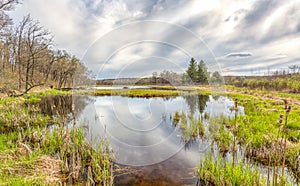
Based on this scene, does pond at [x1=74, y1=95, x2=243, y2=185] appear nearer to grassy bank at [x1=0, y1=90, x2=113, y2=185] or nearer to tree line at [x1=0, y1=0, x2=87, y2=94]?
grassy bank at [x1=0, y1=90, x2=113, y2=185]

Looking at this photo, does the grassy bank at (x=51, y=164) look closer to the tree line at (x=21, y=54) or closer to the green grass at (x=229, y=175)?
the green grass at (x=229, y=175)

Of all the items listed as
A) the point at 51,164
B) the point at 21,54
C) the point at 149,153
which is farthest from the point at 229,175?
the point at 21,54

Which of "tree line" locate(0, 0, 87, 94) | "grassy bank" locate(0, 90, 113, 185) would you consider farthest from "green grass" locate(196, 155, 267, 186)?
"tree line" locate(0, 0, 87, 94)

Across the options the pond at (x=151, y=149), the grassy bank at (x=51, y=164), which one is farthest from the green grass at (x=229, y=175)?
the grassy bank at (x=51, y=164)

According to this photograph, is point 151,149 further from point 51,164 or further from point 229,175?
point 51,164

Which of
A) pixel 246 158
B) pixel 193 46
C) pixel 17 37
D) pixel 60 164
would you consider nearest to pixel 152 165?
pixel 60 164

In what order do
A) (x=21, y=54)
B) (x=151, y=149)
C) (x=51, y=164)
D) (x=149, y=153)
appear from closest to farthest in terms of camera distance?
(x=51, y=164)
(x=149, y=153)
(x=151, y=149)
(x=21, y=54)

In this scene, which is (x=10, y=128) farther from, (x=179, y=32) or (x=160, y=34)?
(x=179, y=32)

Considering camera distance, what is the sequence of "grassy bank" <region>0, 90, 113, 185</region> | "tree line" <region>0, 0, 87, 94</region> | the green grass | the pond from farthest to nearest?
"tree line" <region>0, 0, 87, 94</region>, the pond, "grassy bank" <region>0, 90, 113, 185</region>, the green grass

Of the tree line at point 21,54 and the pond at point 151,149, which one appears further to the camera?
the tree line at point 21,54

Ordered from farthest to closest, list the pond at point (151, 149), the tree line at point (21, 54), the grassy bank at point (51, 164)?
the tree line at point (21, 54) < the pond at point (151, 149) < the grassy bank at point (51, 164)

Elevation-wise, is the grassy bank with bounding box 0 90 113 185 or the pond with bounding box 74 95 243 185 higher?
the grassy bank with bounding box 0 90 113 185

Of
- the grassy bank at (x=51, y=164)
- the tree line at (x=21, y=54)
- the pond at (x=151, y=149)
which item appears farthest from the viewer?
the tree line at (x=21, y=54)

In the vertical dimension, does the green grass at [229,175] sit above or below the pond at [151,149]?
above
